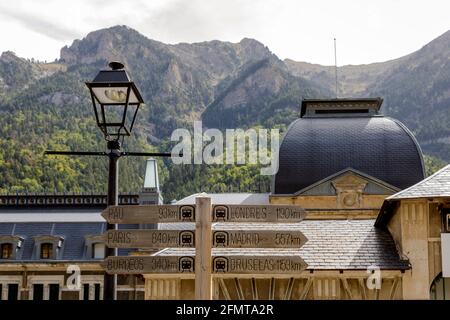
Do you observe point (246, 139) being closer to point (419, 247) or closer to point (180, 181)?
point (180, 181)

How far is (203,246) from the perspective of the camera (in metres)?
11.5

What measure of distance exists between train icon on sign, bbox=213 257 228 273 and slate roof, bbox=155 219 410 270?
40.5 ft

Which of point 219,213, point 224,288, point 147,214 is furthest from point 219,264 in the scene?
point 224,288

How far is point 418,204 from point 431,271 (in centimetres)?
212

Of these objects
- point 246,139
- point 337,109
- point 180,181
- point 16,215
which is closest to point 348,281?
point 337,109

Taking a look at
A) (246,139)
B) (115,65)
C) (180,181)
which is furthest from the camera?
(246,139)

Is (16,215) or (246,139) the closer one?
(16,215)

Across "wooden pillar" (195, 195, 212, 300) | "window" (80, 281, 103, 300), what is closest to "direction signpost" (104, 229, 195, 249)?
"wooden pillar" (195, 195, 212, 300)

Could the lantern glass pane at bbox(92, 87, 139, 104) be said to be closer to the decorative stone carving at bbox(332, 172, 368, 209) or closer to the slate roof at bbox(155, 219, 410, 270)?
the slate roof at bbox(155, 219, 410, 270)

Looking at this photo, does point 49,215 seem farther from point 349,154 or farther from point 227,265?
point 227,265

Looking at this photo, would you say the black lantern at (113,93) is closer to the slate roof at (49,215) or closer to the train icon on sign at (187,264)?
the train icon on sign at (187,264)

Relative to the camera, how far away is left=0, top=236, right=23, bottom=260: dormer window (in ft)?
179
